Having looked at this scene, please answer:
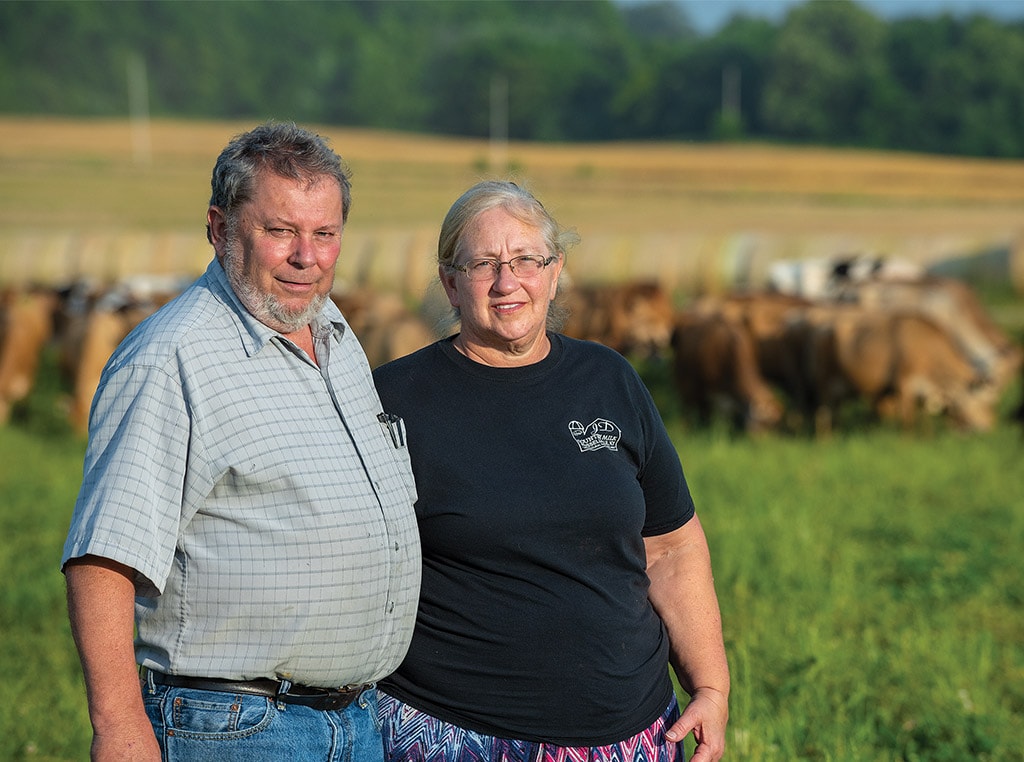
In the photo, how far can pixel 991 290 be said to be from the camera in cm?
2505

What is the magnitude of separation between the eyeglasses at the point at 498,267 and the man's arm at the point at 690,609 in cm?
79

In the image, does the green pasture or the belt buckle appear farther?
the green pasture

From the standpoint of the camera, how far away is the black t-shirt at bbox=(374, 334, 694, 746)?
3.08m

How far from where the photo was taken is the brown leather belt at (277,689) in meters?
2.79

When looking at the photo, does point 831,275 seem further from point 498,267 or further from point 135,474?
point 135,474

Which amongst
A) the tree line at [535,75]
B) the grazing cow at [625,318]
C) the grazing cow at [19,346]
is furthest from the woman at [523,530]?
the tree line at [535,75]

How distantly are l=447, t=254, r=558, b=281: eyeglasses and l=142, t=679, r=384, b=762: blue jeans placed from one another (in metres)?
1.12

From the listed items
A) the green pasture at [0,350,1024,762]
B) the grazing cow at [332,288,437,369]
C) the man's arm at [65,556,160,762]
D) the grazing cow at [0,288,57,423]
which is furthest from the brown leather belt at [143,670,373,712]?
the grazing cow at [0,288,57,423]

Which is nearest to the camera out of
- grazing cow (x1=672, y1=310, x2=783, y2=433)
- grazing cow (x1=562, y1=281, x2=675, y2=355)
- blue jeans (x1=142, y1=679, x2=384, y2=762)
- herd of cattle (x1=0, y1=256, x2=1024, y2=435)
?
blue jeans (x1=142, y1=679, x2=384, y2=762)

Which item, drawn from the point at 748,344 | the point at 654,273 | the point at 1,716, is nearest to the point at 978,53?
the point at 654,273

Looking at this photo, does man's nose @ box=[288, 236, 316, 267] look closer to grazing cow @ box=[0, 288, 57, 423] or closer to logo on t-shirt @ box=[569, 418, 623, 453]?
logo on t-shirt @ box=[569, 418, 623, 453]

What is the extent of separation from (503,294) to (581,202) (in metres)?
49.6

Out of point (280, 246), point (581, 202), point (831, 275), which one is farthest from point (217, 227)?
point (581, 202)

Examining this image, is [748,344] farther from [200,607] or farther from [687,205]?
[687,205]
